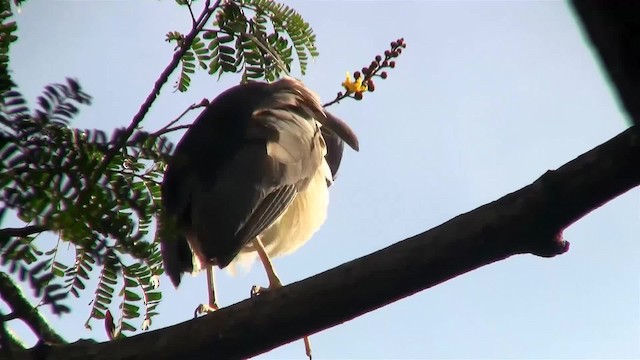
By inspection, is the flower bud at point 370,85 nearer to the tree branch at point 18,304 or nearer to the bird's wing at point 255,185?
the bird's wing at point 255,185

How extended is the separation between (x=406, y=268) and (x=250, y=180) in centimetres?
186

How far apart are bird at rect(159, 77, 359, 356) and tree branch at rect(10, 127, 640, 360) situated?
3.24 feet

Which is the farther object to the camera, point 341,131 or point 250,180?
point 341,131

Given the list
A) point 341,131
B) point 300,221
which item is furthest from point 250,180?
point 341,131

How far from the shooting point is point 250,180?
3.98 m

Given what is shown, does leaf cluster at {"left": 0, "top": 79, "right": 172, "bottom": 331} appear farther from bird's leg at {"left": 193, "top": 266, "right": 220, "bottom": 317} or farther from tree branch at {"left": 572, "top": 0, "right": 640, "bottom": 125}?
bird's leg at {"left": 193, "top": 266, "right": 220, "bottom": 317}

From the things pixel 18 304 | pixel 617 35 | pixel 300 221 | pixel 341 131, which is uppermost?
A: pixel 341 131

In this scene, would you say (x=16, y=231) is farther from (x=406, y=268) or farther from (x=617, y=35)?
(x=617, y=35)

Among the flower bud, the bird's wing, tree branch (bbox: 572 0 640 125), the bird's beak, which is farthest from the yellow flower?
tree branch (bbox: 572 0 640 125)

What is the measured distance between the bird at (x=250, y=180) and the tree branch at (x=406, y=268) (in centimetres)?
99

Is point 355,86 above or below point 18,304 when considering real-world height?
above

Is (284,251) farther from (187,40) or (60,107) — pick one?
(60,107)

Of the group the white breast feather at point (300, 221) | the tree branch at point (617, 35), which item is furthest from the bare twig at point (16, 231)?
the white breast feather at point (300, 221)

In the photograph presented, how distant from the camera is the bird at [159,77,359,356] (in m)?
3.79
